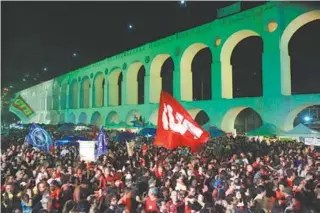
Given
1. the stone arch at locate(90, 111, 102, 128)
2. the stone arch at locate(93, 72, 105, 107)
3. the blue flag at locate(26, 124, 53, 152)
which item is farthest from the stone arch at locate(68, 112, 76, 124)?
the blue flag at locate(26, 124, 53, 152)

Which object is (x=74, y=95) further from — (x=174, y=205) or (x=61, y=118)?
(x=174, y=205)

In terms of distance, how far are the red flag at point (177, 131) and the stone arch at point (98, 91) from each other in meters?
46.5

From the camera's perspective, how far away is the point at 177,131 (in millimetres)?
12078

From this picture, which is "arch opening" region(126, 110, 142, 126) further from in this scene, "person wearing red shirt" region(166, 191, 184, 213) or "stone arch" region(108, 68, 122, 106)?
"person wearing red shirt" region(166, 191, 184, 213)

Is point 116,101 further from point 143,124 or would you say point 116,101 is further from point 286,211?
point 286,211

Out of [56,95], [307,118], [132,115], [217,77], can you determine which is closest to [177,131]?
[217,77]

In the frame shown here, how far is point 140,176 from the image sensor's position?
1157cm

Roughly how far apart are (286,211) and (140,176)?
16.7 feet

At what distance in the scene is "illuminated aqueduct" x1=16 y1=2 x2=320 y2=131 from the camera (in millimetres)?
26531

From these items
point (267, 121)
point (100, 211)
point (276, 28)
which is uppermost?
point (276, 28)

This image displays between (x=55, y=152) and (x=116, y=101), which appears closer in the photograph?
(x=55, y=152)

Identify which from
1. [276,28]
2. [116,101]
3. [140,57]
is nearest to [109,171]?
[276,28]

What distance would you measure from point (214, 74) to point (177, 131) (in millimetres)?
21952

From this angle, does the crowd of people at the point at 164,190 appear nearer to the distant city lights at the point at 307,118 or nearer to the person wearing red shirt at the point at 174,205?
the person wearing red shirt at the point at 174,205
